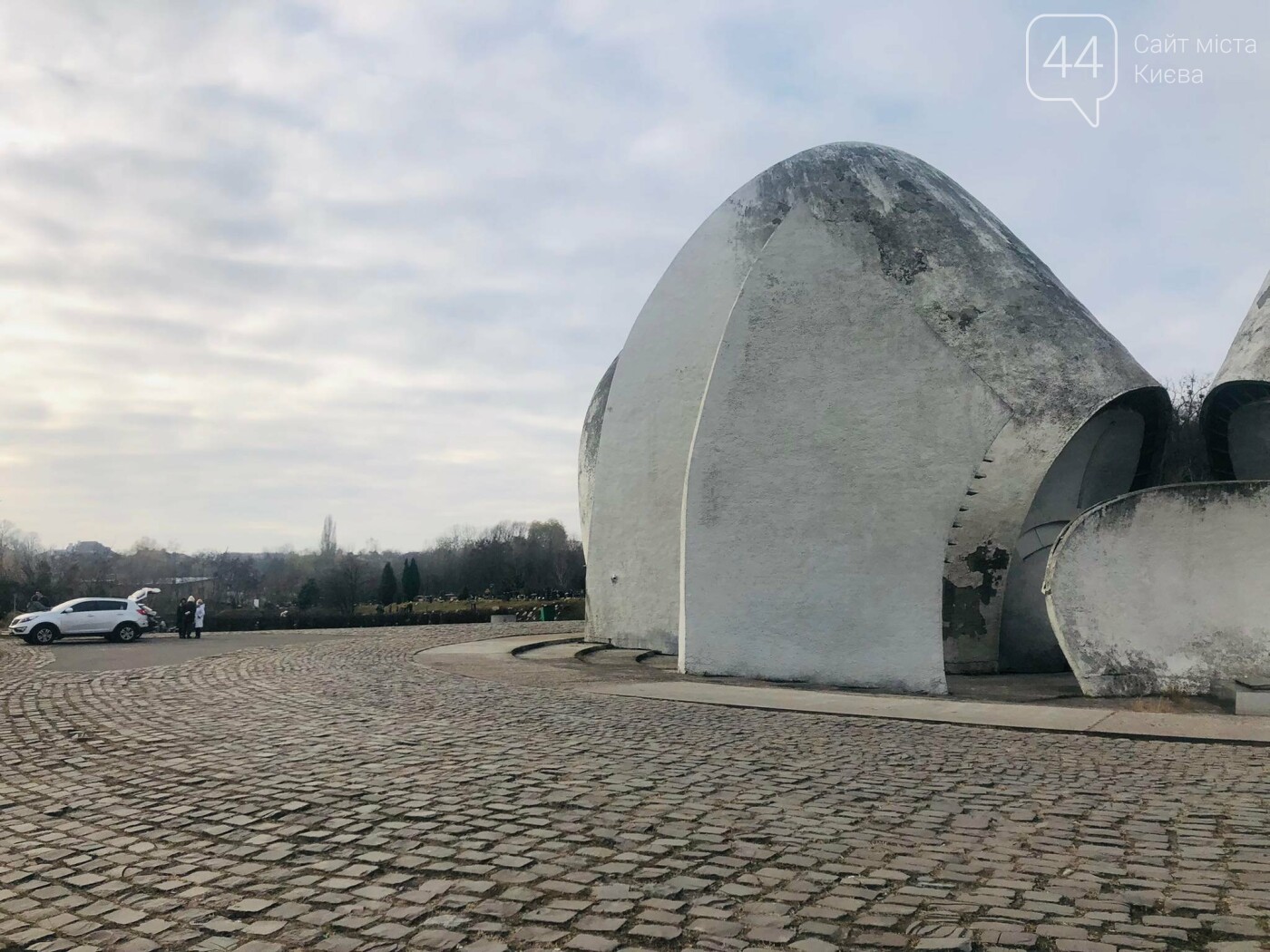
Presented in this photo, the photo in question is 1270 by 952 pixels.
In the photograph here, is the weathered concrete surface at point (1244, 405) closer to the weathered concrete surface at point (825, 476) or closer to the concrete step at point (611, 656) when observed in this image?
the weathered concrete surface at point (825, 476)

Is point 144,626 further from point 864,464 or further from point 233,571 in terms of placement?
point 233,571

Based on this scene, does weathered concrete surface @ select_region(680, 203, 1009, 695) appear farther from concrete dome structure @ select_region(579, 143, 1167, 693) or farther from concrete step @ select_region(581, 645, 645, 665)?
concrete step @ select_region(581, 645, 645, 665)

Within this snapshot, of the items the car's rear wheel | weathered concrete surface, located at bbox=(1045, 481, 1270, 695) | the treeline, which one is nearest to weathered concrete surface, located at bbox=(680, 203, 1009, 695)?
weathered concrete surface, located at bbox=(1045, 481, 1270, 695)

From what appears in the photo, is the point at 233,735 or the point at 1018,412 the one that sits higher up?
the point at 1018,412

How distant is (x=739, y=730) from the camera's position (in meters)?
8.77

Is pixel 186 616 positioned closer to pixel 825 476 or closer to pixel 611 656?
pixel 611 656

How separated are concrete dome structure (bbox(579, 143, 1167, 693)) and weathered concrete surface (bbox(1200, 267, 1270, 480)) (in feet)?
2.64

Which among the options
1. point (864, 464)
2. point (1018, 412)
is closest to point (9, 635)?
point (864, 464)

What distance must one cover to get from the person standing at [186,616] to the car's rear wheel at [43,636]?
2.65 meters

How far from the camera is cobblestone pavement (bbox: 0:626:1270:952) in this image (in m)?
3.69

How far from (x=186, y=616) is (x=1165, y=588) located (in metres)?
21.1

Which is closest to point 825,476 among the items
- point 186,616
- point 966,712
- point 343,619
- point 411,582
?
point 966,712

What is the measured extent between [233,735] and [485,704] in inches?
108

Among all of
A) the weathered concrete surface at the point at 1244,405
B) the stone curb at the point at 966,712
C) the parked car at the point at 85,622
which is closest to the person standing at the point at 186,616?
the parked car at the point at 85,622
